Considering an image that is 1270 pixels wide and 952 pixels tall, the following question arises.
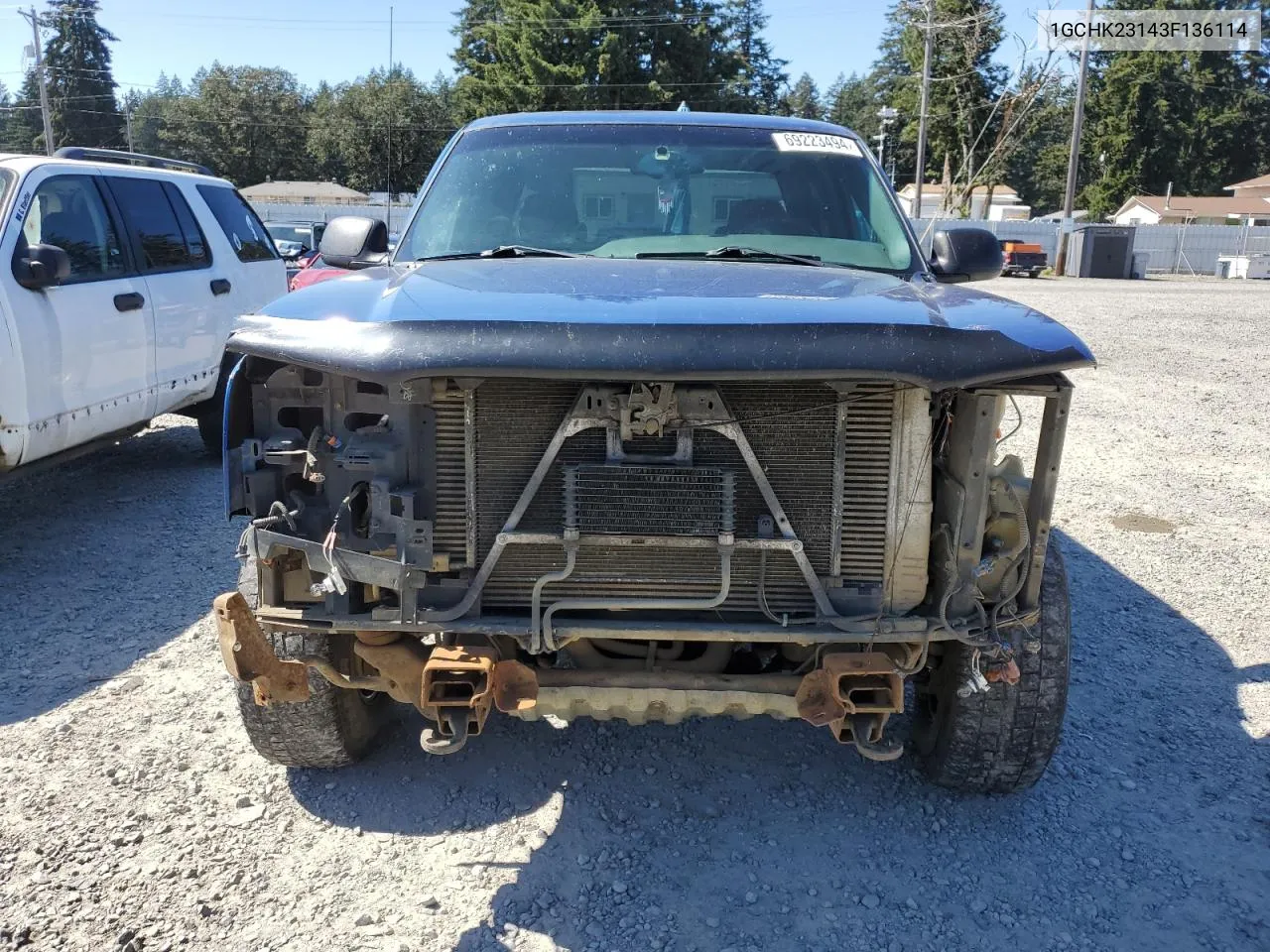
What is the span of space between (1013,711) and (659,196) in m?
2.21

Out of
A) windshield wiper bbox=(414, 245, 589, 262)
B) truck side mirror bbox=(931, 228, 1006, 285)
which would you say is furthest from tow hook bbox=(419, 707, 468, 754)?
truck side mirror bbox=(931, 228, 1006, 285)

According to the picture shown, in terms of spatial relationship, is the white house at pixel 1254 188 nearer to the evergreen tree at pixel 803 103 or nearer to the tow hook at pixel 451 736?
the evergreen tree at pixel 803 103

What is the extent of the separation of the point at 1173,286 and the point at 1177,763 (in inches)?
1096

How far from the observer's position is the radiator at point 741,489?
100.0 inches

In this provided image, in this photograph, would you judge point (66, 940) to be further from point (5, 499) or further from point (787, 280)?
point (5, 499)

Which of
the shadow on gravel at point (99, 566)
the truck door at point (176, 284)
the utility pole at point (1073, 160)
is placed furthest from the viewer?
the utility pole at point (1073, 160)

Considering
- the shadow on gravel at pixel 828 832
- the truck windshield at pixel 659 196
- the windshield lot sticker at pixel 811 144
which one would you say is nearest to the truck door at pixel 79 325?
the truck windshield at pixel 659 196

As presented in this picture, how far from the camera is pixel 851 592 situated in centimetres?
262

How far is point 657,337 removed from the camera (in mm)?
2266

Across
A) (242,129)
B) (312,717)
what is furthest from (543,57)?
(312,717)

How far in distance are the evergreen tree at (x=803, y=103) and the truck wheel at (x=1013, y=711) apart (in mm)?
16659

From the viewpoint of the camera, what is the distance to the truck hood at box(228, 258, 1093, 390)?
2.26 m

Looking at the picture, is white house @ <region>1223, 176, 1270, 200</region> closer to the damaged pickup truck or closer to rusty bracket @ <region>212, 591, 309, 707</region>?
the damaged pickup truck

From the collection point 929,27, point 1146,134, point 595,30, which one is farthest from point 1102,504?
point 1146,134
